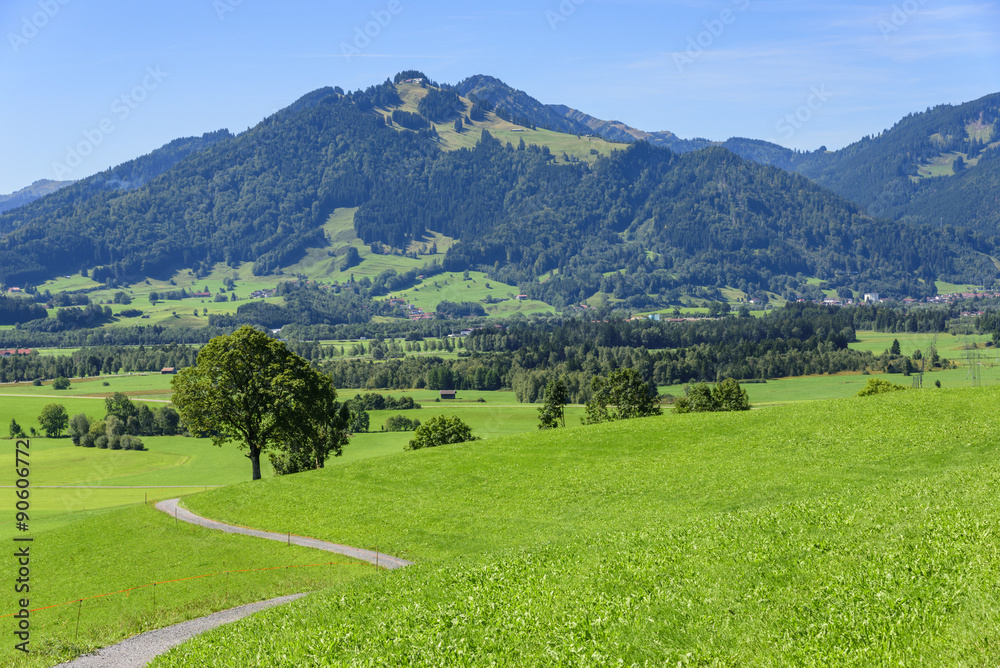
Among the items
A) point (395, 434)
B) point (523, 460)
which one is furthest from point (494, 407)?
point (523, 460)

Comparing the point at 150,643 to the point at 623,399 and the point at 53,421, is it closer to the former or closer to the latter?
the point at 623,399

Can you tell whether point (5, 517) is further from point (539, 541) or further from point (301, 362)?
point (539, 541)

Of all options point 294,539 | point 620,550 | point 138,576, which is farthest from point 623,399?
point 620,550

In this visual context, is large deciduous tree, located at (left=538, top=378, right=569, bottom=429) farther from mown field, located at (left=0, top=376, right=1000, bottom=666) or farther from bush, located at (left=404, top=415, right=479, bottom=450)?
mown field, located at (left=0, top=376, right=1000, bottom=666)

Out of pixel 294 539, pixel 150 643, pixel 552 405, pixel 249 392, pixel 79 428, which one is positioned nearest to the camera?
pixel 150 643

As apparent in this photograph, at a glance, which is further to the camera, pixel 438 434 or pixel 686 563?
pixel 438 434

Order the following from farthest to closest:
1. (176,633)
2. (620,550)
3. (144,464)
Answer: (144,464), (176,633), (620,550)

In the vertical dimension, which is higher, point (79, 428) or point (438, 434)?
point (438, 434)

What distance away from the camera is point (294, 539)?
46.6 metres

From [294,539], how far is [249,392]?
26972 mm

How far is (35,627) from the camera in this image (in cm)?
3481

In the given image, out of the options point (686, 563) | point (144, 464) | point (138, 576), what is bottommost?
point (144, 464)

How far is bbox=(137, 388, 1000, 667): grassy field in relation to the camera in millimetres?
17238

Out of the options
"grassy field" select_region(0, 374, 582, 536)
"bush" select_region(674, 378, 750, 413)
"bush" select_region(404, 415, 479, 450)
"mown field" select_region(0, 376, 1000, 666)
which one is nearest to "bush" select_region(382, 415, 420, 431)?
"grassy field" select_region(0, 374, 582, 536)
